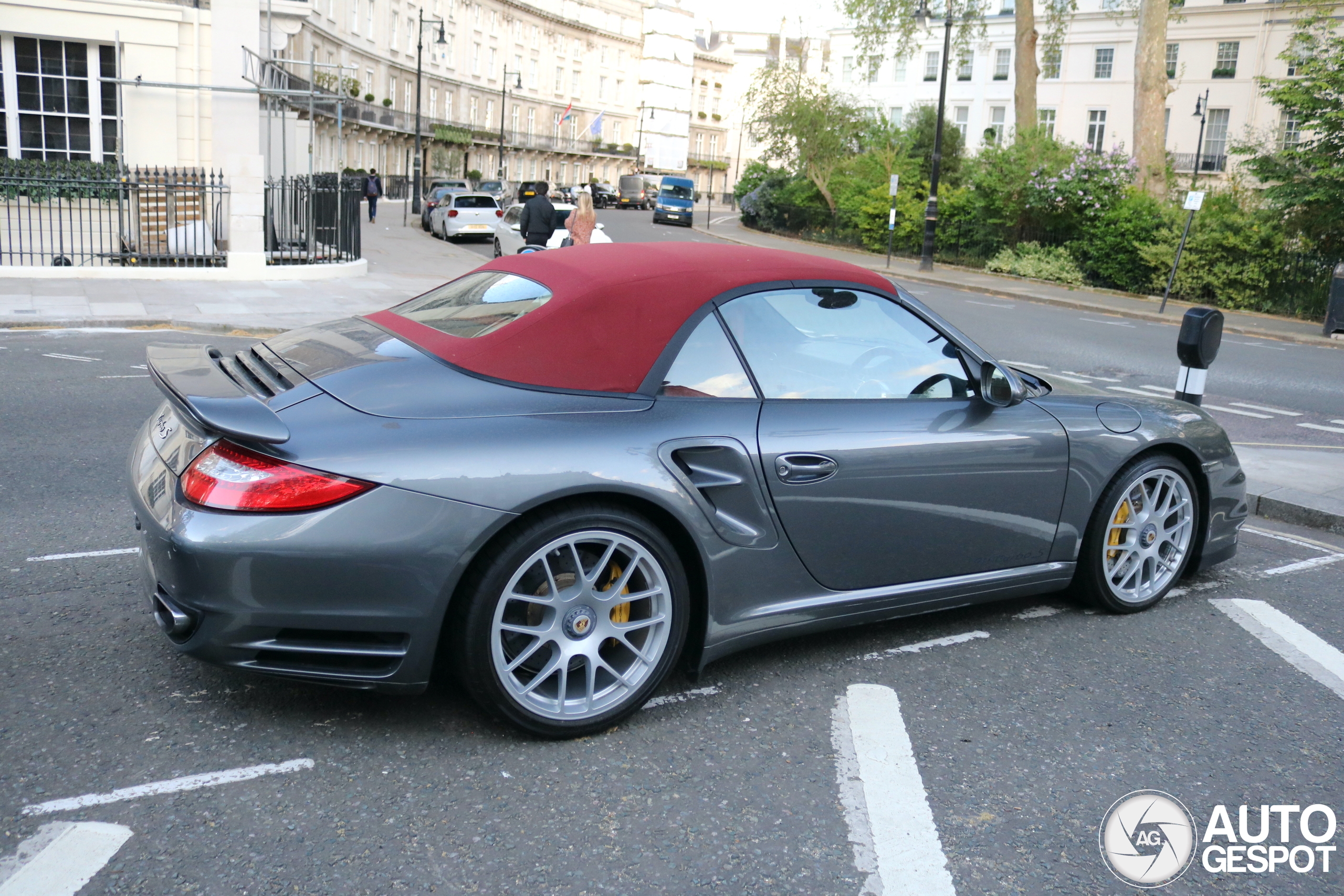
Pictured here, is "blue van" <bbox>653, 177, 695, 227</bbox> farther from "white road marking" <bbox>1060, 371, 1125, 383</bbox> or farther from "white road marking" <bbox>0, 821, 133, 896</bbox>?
"white road marking" <bbox>0, 821, 133, 896</bbox>

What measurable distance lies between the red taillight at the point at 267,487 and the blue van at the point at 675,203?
178ft

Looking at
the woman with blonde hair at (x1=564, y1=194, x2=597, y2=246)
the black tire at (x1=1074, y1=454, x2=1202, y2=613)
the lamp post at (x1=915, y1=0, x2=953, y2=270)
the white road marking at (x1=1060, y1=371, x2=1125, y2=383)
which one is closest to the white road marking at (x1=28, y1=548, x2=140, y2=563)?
the black tire at (x1=1074, y1=454, x2=1202, y2=613)

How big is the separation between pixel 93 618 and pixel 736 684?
231cm

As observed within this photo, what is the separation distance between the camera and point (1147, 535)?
→ 4.79m

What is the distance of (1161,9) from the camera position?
29016 mm

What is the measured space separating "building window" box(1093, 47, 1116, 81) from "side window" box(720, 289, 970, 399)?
59066mm

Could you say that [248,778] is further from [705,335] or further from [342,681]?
[705,335]

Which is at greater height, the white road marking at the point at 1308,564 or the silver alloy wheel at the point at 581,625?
the silver alloy wheel at the point at 581,625

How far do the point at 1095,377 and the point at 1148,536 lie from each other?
9.11 meters

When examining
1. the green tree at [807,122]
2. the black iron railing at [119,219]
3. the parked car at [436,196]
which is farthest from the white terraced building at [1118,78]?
the black iron railing at [119,219]

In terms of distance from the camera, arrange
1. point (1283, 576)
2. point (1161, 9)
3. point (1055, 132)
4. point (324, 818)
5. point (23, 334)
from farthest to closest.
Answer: point (1055, 132) < point (1161, 9) < point (23, 334) < point (1283, 576) < point (324, 818)

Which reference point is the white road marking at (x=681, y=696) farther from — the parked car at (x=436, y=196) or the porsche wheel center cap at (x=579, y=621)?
the parked car at (x=436, y=196)

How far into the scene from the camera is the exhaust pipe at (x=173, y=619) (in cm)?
310

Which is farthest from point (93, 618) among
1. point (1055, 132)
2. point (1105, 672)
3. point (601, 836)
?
point (1055, 132)
